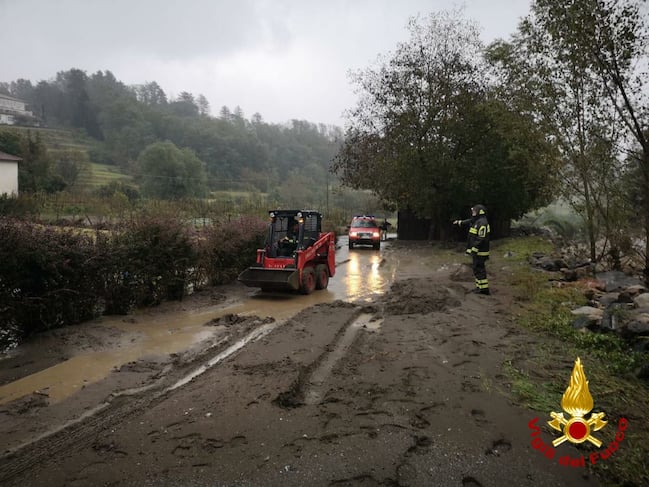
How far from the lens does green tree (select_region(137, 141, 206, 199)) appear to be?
179 ft

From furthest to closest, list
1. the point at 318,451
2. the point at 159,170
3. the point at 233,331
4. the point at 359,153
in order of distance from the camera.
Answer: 1. the point at 159,170
2. the point at 359,153
3. the point at 233,331
4. the point at 318,451

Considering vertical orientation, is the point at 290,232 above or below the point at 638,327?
above

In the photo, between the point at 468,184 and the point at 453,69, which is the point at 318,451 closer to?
the point at 468,184

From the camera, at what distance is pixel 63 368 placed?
639 cm

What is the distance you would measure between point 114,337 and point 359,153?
24478mm

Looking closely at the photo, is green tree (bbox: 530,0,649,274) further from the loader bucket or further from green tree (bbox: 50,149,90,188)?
green tree (bbox: 50,149,90,188)

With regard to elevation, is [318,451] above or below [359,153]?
below

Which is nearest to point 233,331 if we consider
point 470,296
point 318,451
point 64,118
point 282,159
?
point 318,451

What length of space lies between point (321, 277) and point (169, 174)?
48862mm

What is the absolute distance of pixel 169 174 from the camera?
5653 centimetres

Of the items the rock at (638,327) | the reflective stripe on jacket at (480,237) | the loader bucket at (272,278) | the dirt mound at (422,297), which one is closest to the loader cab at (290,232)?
the loader bucket at (272,278)

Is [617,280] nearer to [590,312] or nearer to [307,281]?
[590,312]
